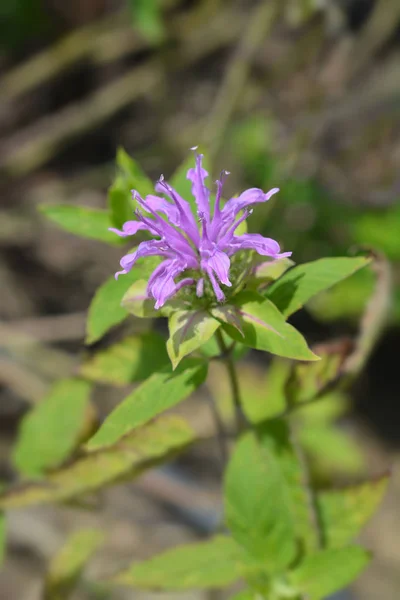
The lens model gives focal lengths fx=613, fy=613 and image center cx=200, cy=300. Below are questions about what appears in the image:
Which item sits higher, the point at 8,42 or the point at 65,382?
the point at 8,42

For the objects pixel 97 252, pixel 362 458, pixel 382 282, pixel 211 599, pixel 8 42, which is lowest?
pixel 211 599

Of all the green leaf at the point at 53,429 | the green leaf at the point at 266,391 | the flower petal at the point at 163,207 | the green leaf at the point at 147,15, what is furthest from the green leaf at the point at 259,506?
the green leaf at the point at 147,15

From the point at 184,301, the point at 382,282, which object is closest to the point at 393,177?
the point at 382,282

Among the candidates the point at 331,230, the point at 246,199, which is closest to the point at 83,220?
the point at 246,199

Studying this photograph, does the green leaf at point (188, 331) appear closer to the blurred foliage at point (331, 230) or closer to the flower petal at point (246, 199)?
the flower petal at point (246, 199)

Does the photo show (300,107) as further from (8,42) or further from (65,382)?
(65,382)
